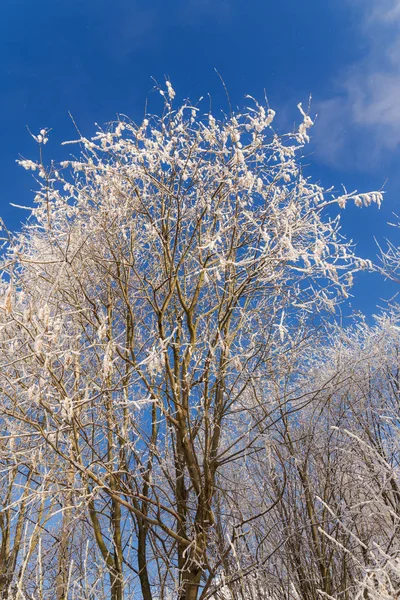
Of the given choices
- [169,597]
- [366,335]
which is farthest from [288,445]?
[366,335]

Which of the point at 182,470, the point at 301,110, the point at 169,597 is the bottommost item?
the point at 169,597

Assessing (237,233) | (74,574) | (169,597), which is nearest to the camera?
(237,233)

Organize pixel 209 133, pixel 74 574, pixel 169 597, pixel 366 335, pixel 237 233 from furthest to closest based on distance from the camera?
pixel 366 335 → pixel 74 574 → pixel 169 597 → pixel 237 233 → pixel 209 133

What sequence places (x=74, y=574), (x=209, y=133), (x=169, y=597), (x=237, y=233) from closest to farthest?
1. (x=209, y=133)
2. (x=237, y=233)
3. (x=169, y=597)
4. (x=74, y=574)

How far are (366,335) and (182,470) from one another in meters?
7.45

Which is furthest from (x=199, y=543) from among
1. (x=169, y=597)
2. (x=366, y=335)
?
(x=366, y=335)

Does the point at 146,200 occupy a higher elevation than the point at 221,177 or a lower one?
higher

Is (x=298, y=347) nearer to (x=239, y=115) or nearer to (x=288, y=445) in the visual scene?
(x=288, y=445)

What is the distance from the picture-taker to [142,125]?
574 centimetres

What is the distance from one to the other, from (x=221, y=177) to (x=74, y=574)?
732 centimetres

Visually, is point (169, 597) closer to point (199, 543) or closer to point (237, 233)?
point (199, 543)

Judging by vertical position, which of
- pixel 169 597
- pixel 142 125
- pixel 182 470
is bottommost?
pixel 169 597

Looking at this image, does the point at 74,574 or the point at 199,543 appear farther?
the point at 74,574

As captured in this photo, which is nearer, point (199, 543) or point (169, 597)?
point (199, 543)
